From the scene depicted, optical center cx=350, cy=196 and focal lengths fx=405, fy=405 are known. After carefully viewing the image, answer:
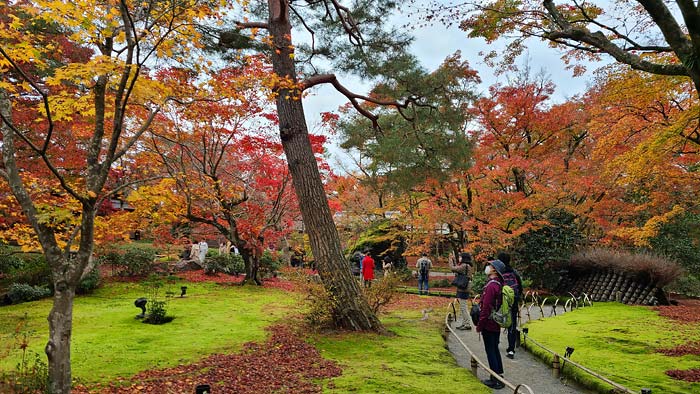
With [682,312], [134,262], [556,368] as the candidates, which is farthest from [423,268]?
[134,262]

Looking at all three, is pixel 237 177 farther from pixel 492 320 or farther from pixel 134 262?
pixel 492 320

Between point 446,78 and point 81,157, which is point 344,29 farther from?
point 81,157

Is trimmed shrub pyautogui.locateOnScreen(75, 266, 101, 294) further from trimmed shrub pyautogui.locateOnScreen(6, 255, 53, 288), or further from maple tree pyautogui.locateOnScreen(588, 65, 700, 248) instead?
maple tree pyautogui.locateOnScreen(588, 65, 700, 248)

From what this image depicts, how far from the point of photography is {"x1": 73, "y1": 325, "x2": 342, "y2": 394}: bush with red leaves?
173 inches

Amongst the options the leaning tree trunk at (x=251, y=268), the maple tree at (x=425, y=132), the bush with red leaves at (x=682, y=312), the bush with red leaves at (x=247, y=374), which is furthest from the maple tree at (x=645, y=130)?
the leaning tree trunk at (x=251, y=268)

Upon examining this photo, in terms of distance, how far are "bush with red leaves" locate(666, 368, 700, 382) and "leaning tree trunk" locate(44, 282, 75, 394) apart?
6.95 m

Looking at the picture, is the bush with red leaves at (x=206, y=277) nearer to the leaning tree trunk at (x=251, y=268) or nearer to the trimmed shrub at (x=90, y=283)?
the leaning tree trunk at (x=251, y=268)

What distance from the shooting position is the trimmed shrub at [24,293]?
10.1 meters

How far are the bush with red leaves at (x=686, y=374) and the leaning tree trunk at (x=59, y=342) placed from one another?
695 centimetres

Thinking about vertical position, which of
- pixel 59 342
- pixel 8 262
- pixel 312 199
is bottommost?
pixel 59 342

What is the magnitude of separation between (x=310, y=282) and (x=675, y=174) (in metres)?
9.72

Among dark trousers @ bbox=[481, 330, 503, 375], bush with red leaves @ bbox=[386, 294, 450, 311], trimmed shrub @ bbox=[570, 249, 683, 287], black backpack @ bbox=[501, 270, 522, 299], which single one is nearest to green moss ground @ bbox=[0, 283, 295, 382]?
bush with red leaves @ bbox=[386, 294, 450, 311]

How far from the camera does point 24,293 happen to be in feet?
33.8

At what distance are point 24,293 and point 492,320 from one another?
11387 millimetres
